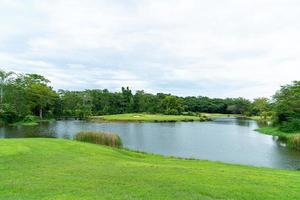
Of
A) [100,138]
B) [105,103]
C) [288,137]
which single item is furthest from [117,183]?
[105,103]

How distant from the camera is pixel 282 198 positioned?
823 centimetres

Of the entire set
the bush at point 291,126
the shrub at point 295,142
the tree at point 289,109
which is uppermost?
the tree at point 289,109

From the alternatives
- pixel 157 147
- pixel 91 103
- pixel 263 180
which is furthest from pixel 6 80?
pixel 263 180

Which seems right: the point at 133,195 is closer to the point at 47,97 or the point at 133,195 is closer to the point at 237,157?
the point at 237,157

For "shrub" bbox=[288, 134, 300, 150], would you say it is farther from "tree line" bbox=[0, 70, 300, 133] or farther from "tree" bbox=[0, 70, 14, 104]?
"tree" bbox=[0, 70, 14, 104]

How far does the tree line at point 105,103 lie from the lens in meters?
52.1

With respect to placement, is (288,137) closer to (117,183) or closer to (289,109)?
(289,109)

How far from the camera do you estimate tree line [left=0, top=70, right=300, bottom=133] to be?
5212 cm

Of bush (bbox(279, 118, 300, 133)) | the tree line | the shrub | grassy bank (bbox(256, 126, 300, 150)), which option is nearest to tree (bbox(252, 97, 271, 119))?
the tree line

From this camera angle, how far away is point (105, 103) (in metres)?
97.8

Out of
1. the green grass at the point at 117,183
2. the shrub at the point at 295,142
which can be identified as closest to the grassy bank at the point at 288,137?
the shrub at the point at 295,142

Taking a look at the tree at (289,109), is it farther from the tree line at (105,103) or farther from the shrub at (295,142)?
the shrub at (295,142)

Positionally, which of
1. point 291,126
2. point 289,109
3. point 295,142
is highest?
point 289,109

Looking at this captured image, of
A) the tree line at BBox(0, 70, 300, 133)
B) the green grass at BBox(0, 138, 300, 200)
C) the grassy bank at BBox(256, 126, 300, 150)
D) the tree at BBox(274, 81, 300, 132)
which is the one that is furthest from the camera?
the tree line at BBox(0, 70, 300, 133)
